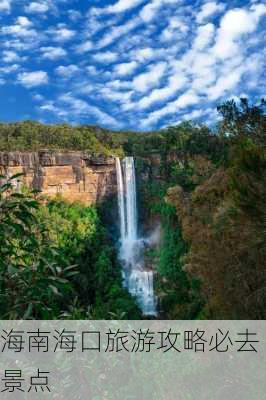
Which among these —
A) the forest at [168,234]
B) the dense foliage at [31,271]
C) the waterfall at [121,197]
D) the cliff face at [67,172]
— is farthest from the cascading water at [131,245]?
Result: the dense foliage at [31,271]

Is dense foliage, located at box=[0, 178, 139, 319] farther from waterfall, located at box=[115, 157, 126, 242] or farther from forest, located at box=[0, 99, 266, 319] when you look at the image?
waterfall, located at box=[115, 157, 126, 242]

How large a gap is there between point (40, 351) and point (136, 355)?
2.46 ft

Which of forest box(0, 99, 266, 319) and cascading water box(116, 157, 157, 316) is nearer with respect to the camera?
forest box(0, 99, 266, 319)

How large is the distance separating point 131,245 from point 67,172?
17.0 feet

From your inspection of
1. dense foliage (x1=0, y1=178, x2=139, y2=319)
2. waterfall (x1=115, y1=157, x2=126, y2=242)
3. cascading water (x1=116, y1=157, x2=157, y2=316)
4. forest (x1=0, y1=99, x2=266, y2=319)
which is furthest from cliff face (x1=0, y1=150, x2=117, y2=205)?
Result: dense foliage (x1=0, y1=178, x2=139, y2=319)

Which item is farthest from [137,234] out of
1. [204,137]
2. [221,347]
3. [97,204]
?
[221,347]

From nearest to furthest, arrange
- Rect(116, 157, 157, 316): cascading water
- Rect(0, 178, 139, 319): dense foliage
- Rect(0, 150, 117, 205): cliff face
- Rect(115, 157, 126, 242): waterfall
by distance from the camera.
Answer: Rect(0, 178, 139, 319): dense foliage, Rect(116, 157, 157, 316): cascading water, Rect(0, 150, 117, 205): cliff face, Rect(115, 157, 126, 242): waterfall

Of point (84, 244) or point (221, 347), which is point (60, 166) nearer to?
point (84, 244)

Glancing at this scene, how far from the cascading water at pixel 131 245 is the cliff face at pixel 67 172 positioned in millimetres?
645

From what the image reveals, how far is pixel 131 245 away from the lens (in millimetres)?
22234

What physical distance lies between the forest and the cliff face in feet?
3.10

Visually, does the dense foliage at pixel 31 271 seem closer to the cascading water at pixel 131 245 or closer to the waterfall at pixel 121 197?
the cascading water at pixel 131 245

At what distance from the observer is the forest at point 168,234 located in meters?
1.96

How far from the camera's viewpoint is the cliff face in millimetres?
21844
